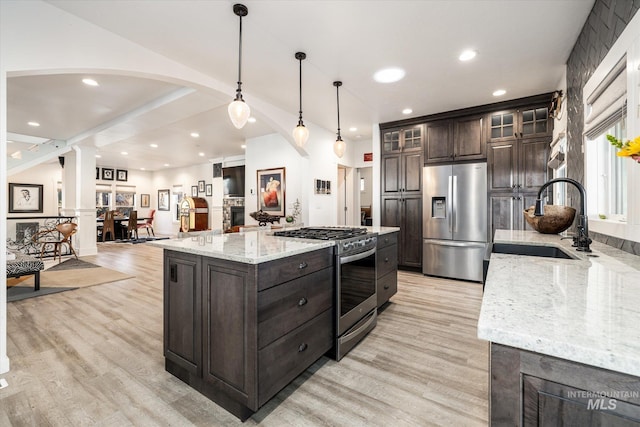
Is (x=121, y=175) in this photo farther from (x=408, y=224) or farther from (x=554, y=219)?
(x=554, y=219)

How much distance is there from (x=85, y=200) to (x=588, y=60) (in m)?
8.93

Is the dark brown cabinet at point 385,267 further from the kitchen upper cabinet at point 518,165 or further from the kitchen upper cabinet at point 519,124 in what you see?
the kitchen upper cabinet at point 519,124

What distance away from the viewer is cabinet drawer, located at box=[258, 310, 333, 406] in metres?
1.55

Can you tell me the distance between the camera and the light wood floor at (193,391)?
1.57m

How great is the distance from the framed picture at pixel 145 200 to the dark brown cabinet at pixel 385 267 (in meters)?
11.8

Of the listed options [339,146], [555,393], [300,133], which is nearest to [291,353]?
[555,393]

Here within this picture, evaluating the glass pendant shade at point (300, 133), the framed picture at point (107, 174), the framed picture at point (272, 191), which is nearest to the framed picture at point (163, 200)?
the framed picture at point (107, 174)

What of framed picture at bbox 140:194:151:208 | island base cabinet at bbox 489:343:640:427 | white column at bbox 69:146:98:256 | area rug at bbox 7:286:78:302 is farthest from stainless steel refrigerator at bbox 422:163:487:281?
framed picture at bbox 140:194:151:208

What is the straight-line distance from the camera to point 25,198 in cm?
885

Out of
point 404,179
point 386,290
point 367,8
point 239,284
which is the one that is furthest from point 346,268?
point 404,179

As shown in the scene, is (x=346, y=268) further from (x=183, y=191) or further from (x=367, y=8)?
(x=183, y=191)

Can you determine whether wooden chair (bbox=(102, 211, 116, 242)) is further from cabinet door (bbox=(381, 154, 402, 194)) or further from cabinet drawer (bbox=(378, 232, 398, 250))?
cabinet drawer (bbox=(378, 232, 398, 250))

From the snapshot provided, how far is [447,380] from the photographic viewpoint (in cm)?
188

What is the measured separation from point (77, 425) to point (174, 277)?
866mm
